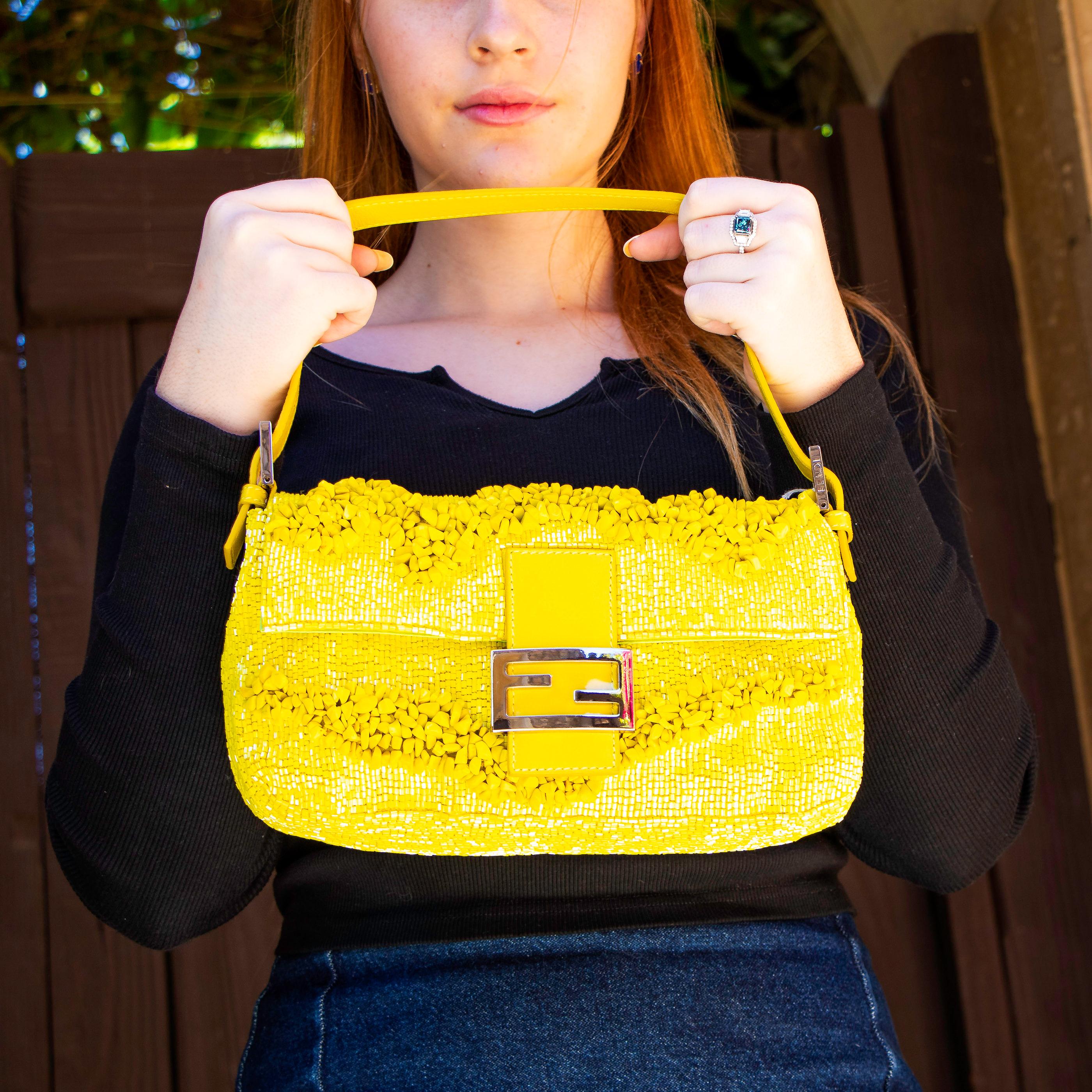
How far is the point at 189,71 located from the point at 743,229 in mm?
1587

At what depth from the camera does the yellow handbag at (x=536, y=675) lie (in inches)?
33.9

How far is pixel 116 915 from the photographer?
1.00 m

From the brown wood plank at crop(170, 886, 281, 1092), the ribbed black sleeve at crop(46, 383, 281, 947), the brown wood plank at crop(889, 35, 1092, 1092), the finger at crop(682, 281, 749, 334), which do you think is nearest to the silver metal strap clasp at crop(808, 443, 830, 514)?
the finger at crop(682, 281, 749, 334)

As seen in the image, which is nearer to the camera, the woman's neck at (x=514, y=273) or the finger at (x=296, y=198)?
the finger at (x=296, y=198)

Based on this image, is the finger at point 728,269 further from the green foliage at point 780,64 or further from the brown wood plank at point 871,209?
the green foliage at point 780,64

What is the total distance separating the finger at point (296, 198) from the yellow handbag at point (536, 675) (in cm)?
26

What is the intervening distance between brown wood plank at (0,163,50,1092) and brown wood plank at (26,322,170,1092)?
2 cm

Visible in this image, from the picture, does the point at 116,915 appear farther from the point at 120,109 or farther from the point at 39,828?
the point at 120,109

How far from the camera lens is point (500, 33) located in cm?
108

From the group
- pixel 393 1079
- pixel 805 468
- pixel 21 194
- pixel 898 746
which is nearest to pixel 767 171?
pixel 805 468

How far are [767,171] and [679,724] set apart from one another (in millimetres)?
1192

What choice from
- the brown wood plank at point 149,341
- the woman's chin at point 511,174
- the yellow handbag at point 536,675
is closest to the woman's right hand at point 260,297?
the yellow handbag at point 536,675

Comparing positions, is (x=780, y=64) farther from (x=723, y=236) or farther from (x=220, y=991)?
(x=220, y=991)

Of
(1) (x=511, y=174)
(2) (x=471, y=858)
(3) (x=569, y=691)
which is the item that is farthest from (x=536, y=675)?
(1) (x=511, y=174)
